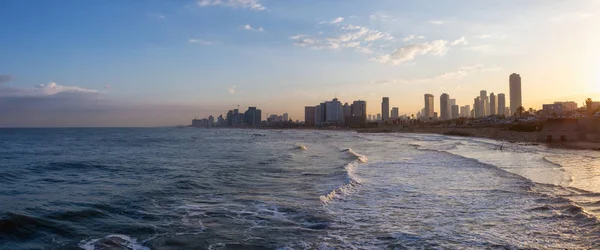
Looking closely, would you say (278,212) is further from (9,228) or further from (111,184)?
(111,184)

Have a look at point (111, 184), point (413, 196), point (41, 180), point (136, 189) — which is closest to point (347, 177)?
point (413, 196)

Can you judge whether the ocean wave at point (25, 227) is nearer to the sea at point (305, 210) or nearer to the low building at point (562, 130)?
the sea at point (305, 210)

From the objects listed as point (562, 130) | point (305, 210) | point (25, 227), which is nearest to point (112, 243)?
point (25, 227)

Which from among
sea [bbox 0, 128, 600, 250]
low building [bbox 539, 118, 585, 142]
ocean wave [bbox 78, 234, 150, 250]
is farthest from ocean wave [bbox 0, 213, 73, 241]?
low building [bbox 539, 118, 585, 142]

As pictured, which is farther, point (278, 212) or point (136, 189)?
point (136, 189)

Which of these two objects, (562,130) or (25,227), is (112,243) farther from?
(562,130)

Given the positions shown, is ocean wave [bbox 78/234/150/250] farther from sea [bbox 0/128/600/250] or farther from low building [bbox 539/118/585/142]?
low building [bbox 539/118/585/142]
